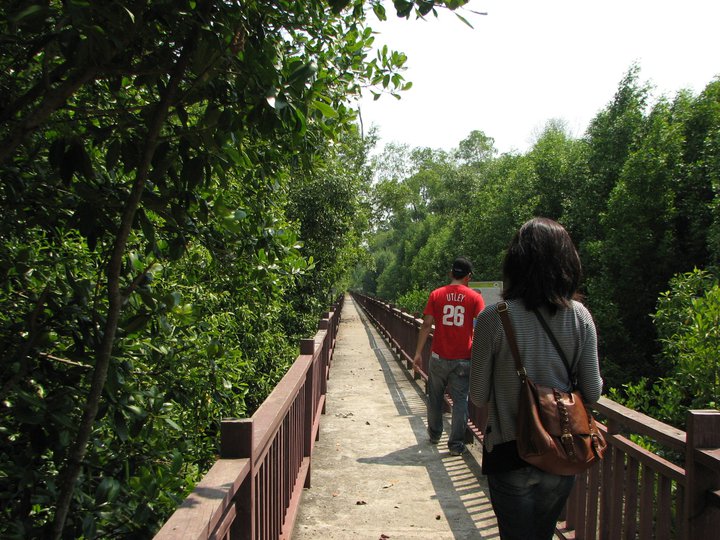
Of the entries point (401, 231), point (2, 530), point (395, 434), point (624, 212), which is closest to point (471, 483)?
point (395, 434)

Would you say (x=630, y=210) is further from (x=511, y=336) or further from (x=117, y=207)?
(x=117, y=207)

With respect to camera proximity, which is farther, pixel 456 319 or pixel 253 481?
pixel 456 319

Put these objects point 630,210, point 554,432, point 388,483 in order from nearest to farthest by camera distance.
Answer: point 554,432 < point 388,483 < point 630,210

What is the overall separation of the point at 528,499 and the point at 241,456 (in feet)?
3.92

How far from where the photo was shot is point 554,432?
7.58ft

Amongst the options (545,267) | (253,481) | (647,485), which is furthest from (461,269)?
(253,481)

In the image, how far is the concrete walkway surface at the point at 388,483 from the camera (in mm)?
4410

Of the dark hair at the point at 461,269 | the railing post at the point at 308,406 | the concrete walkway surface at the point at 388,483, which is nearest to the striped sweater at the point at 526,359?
the concrete walkway surface at the point at 388,483

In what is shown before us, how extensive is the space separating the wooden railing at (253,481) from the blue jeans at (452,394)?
186 centimetres

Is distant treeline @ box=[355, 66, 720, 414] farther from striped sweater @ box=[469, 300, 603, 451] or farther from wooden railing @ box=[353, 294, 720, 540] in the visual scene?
striped sweater @ box=[469, 300, 603, 451]

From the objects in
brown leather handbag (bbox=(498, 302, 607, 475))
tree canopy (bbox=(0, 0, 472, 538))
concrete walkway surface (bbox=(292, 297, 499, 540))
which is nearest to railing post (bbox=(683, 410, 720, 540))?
brown leather handbag (bbox=(498, 302, 607, 475))

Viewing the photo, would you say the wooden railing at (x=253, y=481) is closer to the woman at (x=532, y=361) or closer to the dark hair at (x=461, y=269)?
the woman at (x=532, y=361)

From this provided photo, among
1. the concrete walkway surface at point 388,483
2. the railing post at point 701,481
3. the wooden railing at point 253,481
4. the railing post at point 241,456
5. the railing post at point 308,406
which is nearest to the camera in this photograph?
the wooden railing at point 253,481

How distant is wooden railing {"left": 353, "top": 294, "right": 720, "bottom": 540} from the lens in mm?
2338
